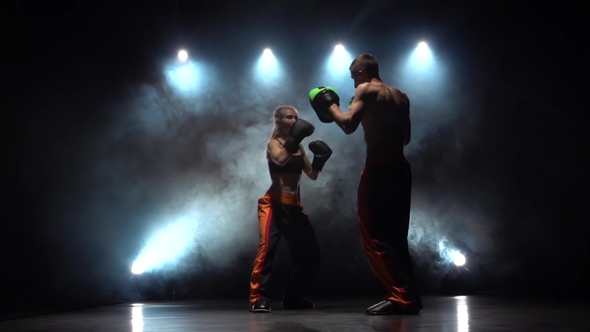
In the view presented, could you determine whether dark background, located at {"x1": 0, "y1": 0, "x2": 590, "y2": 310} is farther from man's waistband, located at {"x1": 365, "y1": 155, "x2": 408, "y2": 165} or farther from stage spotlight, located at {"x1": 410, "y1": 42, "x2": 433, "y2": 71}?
man's waistband, located at {"x1": 365, "y1": 155, "x2": 408, "y2": 165}

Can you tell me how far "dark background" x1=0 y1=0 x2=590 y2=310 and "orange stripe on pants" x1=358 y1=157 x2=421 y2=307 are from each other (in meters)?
3.39

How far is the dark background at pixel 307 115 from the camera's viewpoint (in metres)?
6.86

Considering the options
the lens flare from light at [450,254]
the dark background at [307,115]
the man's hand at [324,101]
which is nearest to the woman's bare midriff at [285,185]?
the man's hand at [324,101]

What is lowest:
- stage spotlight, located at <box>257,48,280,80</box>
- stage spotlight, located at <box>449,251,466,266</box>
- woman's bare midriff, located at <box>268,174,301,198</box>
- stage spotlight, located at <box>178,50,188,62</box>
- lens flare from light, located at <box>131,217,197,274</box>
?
stage spotlight, located at <box>449,251,466,266</box>

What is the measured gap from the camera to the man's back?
3.89 m

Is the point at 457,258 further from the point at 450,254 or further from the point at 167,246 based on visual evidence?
the point at 167,246

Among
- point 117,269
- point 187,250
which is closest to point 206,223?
point 187,250

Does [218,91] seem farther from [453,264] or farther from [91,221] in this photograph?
[453,264]

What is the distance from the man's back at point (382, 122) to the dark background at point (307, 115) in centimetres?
354

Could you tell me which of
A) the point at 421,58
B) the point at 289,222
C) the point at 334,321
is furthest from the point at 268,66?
the point at 334,321

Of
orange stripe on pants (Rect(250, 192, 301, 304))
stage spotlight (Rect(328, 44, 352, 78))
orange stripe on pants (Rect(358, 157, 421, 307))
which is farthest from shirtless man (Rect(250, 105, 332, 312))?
stage spotlight (Rect(328, 44, 352, 78))

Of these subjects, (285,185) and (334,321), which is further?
(285,185)

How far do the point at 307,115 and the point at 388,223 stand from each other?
13.3 feet

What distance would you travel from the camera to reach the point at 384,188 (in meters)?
3.84
